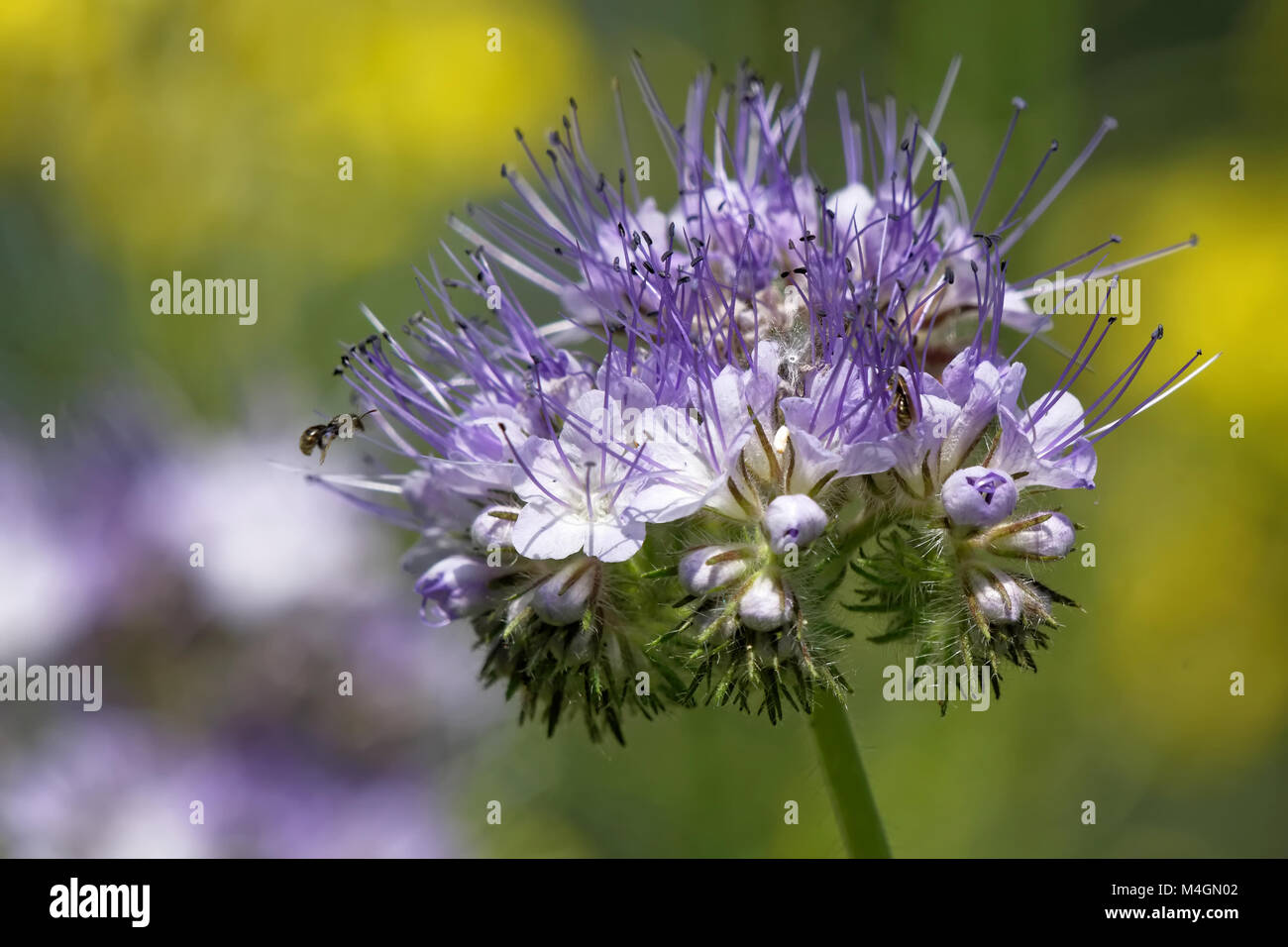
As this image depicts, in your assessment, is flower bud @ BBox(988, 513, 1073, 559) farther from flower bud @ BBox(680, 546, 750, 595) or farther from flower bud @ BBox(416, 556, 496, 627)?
flower bud @ BBox(416, 556, 496, 627)

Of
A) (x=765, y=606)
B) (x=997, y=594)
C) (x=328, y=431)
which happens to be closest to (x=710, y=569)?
(x=765, y=606)

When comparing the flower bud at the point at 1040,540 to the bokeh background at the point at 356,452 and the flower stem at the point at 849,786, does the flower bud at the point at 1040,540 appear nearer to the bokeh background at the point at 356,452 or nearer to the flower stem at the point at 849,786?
the flower stem at the point at 849,786

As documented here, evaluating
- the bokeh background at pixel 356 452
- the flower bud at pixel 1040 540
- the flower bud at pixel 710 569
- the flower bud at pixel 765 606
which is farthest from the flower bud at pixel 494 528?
the bokeh background at pixel 356 452

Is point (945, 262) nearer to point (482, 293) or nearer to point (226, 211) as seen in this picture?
point (482, 293)

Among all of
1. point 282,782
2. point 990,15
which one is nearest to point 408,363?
point 282,782

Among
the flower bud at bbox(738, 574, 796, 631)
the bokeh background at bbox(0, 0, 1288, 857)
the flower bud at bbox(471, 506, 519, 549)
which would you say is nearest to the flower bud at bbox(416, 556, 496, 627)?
the flower bud at bbox(471, 506, 519, 549)
